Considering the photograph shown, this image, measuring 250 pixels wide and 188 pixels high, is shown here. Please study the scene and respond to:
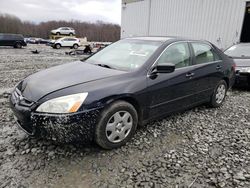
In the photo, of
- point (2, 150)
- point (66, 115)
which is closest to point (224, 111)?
point (66, 115)

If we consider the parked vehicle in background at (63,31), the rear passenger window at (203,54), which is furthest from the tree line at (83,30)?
the rear passenger window at (203,54)

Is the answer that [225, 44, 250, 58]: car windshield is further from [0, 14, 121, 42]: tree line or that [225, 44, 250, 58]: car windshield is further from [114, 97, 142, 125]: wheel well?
[0, 14, 121, 42]: tree line

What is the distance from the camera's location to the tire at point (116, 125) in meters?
2.56

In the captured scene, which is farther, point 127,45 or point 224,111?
point 224,111

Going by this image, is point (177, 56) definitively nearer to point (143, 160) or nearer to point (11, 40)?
point (143, 160)

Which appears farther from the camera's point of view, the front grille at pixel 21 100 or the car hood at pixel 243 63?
the car hood at pixel 243 63

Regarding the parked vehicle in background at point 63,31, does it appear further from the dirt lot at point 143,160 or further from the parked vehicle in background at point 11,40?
the dirt lot at point 143,160

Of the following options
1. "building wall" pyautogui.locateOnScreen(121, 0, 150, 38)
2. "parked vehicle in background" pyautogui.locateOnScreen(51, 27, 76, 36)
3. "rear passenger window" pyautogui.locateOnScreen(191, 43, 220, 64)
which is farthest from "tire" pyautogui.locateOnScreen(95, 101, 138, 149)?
"parked vehicle in background" pyautogui.locateOnScreen(51, 27, 76, 36)

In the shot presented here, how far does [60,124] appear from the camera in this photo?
231 cm

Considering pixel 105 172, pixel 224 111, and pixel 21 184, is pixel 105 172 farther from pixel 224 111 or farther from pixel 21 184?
pixel 224 111

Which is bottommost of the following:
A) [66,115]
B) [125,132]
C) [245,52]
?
[125,132]

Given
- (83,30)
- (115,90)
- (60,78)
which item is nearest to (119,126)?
(115,90)

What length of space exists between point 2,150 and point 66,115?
112cm

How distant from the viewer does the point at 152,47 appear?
131 inches
